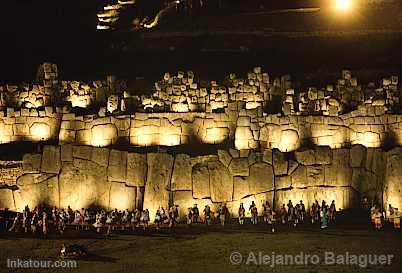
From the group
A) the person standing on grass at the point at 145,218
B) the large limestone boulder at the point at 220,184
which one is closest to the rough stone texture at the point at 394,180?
the large limestone boulder at the point at 220,184

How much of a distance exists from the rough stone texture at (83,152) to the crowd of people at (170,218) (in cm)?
262

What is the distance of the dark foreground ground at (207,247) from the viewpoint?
48.8 feet

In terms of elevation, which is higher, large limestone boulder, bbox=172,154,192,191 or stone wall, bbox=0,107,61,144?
stone wall, bbox=0,107,61,144

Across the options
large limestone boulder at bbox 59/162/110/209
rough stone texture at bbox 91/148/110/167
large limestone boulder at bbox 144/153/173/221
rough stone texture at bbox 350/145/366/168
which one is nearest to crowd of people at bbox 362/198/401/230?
rough stone texture at bbox 350/145/366/168

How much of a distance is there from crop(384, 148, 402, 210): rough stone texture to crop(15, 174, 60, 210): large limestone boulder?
43.5 feet

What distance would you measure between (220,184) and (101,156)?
5.19 meters

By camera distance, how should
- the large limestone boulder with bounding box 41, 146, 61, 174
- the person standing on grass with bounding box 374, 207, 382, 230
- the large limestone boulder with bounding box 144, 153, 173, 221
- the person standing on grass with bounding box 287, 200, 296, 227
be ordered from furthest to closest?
the large limestone boulder with bounding box 41, 146, 61, 174, the large limestone boulder with bounding box 144, 153, 173, 221, the person standing on grass with bounding box 287, 200, 296, 227, the person standing on grass with bounding box 374, 207, 382, 230

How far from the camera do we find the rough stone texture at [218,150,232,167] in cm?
2252

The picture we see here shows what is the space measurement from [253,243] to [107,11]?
41.2m

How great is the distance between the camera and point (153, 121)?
88.2ft

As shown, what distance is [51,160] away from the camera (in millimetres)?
22844

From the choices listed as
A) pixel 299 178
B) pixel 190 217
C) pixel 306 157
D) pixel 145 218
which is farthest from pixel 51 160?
pixel 306 157

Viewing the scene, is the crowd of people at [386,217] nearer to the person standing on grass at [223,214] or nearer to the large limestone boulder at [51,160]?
the person standing on grass at [223,214]

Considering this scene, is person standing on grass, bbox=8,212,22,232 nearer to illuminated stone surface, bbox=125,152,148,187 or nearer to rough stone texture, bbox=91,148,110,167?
rough stone texture, bbox=91,148,110,167
